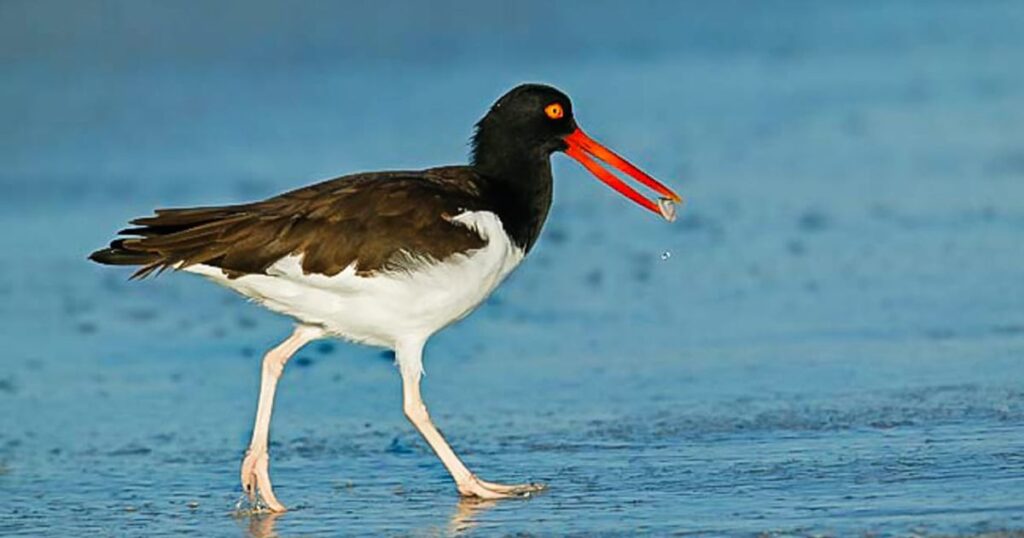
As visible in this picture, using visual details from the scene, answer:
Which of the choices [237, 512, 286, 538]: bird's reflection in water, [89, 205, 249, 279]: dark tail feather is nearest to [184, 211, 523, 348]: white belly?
[89, 205, 249, 279]: dark tail feather

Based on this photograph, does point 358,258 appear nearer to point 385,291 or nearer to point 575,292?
point 385,291

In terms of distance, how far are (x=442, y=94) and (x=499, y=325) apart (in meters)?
6.76

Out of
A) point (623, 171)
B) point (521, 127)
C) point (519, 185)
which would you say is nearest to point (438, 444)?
point (519, 185)

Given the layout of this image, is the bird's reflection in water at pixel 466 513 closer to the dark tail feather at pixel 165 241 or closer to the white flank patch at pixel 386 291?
the white flank patch at pixel 386 291

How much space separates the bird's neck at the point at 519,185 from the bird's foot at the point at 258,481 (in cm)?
123

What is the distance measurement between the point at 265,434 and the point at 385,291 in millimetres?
671

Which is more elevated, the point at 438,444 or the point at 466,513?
the point at 438,444

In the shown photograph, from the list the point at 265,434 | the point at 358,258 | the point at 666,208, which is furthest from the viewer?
the point at 666,208

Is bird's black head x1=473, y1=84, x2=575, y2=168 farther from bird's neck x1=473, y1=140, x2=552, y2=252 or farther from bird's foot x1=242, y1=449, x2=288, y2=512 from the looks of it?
bird's foot x1=242, y1=449, x2=288, y2=512

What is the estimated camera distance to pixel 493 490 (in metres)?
7.40

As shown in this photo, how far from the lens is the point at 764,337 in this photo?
9688 mm

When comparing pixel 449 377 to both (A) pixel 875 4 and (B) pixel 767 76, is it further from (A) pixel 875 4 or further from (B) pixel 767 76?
(A) pixel 875 4

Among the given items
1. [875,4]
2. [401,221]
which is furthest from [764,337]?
[875,4]

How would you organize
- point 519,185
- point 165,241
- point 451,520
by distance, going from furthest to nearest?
point 519,185
point 165,241
point 451,520
